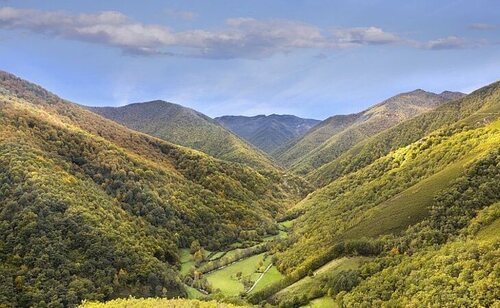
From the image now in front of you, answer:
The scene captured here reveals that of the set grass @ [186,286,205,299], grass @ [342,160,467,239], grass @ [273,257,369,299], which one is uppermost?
grass @ [342,160,467,239]

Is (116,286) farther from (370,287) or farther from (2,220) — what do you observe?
(370,287)

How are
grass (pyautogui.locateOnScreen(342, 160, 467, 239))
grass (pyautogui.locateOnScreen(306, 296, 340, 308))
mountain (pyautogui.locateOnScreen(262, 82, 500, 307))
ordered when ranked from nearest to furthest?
1. mountain (pyautogui.locateOnScreen(262, 82, 500, 307))
2. grass (pyautogui.locateOnScreen(306, 296, 340, 308))
3. grass (pyautogui.locateOnScreen(342, 160, 467, 239))

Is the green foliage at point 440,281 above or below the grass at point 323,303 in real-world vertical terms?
above

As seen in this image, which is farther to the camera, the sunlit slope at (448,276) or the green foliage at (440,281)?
the sunlit slope at (448,276)

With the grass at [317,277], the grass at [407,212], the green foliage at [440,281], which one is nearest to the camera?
the green foliage at [440,281]

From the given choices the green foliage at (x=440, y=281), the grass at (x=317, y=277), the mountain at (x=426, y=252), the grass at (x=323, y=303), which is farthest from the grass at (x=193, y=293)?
the green foliage at (x=440, y=281)

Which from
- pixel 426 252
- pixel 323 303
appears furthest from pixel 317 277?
pixel 426 252

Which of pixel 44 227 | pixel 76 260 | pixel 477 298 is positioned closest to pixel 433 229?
pixel 477 298

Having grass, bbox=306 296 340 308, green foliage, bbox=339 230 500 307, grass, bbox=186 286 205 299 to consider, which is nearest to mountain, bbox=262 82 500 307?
green foliage, bbox=339 230 500 307

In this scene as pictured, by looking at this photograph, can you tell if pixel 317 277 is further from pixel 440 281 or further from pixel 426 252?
pixel 440 281

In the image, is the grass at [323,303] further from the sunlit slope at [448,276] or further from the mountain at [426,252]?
the sunlit slope at [448,276]

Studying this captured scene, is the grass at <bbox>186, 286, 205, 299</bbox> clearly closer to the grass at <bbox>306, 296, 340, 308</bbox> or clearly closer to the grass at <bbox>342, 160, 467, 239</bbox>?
the grass at <bbox>306, 296, 340, 308</bbox>
